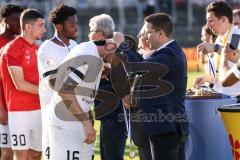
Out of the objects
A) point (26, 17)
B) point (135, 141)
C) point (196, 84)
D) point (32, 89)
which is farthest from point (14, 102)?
point (196, 84)

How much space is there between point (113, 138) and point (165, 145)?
143cm

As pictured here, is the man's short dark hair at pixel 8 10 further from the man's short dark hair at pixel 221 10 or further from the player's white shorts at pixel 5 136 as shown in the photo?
the man's short dark hair at pixel 221 10

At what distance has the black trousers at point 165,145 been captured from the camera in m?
6.59

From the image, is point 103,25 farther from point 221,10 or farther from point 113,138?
point 221,10

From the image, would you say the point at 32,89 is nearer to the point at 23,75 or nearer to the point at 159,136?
the point at 23,75

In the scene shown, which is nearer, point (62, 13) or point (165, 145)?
point (165, 145)

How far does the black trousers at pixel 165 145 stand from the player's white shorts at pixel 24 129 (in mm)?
1810

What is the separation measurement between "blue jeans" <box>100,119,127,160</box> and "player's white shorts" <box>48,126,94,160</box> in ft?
4.30

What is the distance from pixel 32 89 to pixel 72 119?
4.75 ft

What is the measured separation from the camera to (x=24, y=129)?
799cm

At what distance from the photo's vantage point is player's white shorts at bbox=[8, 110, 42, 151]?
798 cm

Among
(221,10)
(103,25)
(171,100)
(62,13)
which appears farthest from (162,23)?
(221,10)

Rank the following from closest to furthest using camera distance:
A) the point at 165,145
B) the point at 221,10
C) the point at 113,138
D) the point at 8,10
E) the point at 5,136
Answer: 1. the point at 165,145
2. the point at 113,138
3. the point at 221,10
4. the point at 5,136
5. the point at 8,10

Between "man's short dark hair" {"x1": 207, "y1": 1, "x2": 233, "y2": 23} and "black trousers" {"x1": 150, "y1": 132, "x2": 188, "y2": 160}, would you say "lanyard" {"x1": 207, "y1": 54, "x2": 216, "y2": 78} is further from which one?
"black trousers" {"x1": 150, "y1": 132, "x2": 188, "y2": 160}
